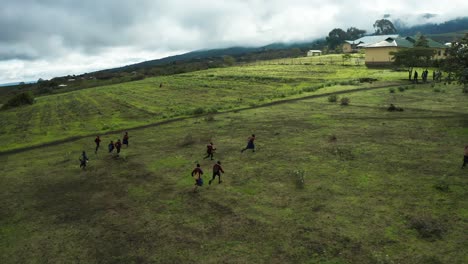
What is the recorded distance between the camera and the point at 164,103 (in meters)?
65.1

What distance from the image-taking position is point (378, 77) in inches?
2763

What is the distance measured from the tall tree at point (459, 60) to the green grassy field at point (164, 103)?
1014 inches

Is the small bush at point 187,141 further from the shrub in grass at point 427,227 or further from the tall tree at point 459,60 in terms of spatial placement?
the tall tree at point 459,60

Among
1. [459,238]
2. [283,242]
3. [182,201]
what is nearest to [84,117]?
[182,201]

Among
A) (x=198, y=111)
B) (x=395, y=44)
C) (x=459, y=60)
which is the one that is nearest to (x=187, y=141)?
(x=198, y=111)

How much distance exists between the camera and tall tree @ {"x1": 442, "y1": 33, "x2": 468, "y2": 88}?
3416 centimetres

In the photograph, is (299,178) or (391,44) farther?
(391,44)

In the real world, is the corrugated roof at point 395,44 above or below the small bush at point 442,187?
above

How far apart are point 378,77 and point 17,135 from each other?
6125cm

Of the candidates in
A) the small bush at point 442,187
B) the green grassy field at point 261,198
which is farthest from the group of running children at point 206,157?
the small bush at point 442,187

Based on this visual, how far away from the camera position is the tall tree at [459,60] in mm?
34156

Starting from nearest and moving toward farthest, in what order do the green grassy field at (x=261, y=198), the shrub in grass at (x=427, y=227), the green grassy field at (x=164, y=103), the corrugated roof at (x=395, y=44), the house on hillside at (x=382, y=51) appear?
the shrub in grass at (x=427, y=227) < the green grassy field at (x=261, y=198) < the green grassy field at (x=164, y=103) < the house on hillside at (x=382, y=51) < the corrugated roof at (x=395, y=44)

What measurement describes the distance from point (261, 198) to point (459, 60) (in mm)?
27116

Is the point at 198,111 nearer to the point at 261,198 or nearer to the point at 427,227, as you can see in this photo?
the point at 261,198
